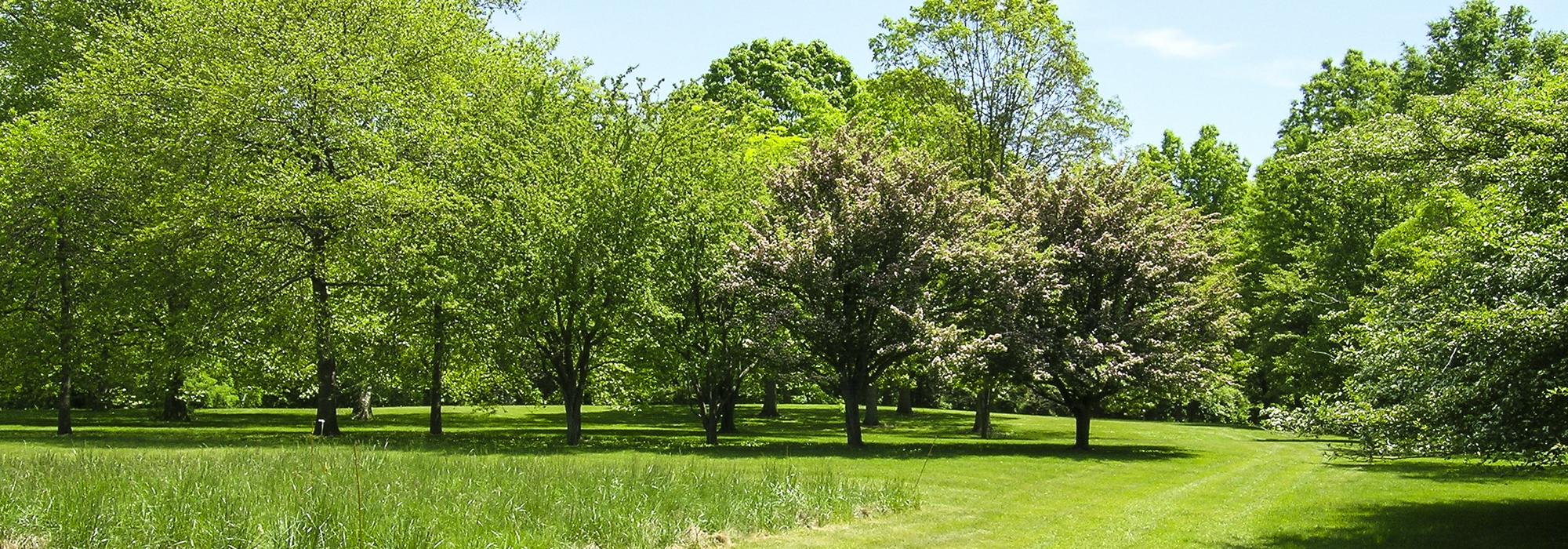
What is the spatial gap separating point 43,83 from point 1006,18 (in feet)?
99.6

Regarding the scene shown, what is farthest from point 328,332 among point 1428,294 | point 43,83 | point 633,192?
point 1428,294

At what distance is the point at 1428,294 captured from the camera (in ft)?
45.3

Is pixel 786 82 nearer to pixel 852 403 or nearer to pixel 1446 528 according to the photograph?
pixel 852 403

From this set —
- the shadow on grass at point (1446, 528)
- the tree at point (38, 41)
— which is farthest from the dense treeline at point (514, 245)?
the shadow on grass at point (1446, 528)

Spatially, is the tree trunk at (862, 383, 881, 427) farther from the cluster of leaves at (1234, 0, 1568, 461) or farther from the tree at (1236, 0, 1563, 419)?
the cluster of leaves at (1234, 0, 1568, 461)

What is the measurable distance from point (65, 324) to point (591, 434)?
41.3 ft

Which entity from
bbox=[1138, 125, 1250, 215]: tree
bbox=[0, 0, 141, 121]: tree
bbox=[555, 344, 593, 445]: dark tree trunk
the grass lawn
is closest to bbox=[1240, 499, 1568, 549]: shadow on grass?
the grass lawn

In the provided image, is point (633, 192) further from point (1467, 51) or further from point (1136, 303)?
point (1467, 51)

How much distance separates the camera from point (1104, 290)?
26531mm

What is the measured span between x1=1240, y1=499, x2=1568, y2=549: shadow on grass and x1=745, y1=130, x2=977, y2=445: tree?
1008 centimetres

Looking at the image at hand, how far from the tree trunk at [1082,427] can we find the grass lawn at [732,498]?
1.87m

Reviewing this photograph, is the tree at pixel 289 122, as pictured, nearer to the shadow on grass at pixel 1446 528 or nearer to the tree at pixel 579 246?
the tree at pixel 579 246

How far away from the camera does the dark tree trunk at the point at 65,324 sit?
2495 centimetres

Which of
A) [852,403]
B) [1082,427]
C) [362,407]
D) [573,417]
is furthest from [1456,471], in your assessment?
[362,407]
